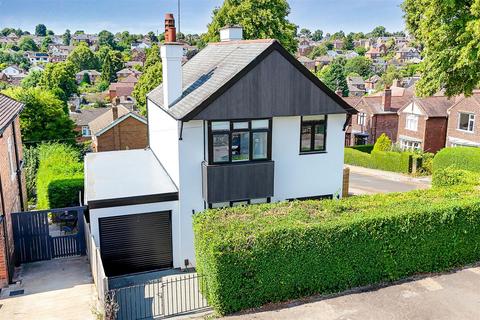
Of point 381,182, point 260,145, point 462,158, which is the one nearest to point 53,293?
point 260,145

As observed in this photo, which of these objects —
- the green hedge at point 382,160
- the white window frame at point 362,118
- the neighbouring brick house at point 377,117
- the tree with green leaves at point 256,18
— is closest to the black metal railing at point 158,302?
the tree with green leaves at point 256,18

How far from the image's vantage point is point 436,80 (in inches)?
1025

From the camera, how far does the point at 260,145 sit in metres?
16.0

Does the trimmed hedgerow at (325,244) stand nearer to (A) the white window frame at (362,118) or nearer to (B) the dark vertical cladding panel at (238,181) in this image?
(B) the dark vertical cladding panel at (238,181)

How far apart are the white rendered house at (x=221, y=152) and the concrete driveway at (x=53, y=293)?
141 centimetres

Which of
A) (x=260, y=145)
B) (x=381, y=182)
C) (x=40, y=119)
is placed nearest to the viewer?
(x=260, y=145)

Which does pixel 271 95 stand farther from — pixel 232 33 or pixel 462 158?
pixel 462 158

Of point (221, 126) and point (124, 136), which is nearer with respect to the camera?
point (221, 126)

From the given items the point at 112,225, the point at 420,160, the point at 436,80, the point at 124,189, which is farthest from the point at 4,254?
the point at 420,160

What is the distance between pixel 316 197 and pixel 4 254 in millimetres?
11238

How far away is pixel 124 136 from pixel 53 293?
73.2 feet

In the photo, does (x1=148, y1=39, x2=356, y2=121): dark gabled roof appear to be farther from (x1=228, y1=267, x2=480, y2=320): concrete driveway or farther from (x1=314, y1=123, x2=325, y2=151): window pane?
(x1=228, y1=267, x2=480, y2=320): concrete driveway

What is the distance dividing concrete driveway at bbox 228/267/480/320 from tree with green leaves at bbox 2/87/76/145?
30364mm

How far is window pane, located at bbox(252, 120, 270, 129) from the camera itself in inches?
622
